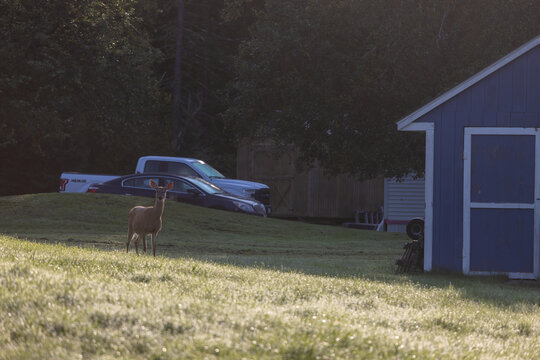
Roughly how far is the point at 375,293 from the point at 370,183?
27.0m

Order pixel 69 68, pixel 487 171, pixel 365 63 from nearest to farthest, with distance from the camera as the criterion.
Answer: pixel 487 171, pixel 365 63, pixel 69 68

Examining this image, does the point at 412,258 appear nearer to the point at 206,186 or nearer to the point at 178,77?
the point at 206,186

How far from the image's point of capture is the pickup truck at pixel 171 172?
98.5 ft

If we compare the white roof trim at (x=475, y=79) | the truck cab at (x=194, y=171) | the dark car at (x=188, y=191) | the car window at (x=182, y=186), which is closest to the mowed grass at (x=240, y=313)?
the white roof trim at (x=475, y=79)

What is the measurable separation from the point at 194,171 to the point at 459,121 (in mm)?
16041

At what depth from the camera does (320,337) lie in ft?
21.0

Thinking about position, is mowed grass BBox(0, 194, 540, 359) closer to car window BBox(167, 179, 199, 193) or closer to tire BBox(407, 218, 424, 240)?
tire BBox(407, 218, 424, 240)

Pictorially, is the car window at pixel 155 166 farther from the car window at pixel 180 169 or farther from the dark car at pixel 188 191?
the dark car at pixel 188 191

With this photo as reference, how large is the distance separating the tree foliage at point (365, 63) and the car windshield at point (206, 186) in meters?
3.73

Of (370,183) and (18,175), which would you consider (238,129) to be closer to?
(370,183)

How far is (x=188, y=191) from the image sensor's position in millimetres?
28047

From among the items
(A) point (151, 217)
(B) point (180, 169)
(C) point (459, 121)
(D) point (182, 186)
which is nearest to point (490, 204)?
(C) point (459, 121)

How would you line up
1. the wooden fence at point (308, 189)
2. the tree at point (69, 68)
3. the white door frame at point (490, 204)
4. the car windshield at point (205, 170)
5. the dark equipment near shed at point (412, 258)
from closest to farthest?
the white door frame at point (490, 204)
the dark equipment near shed at point (412, 258)
the tree at point (69, 68)
the car windshield at point (205, 170)
the wooden fence at point (308, 189)

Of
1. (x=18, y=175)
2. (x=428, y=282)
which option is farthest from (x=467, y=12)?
→ (x=18, y=175)
